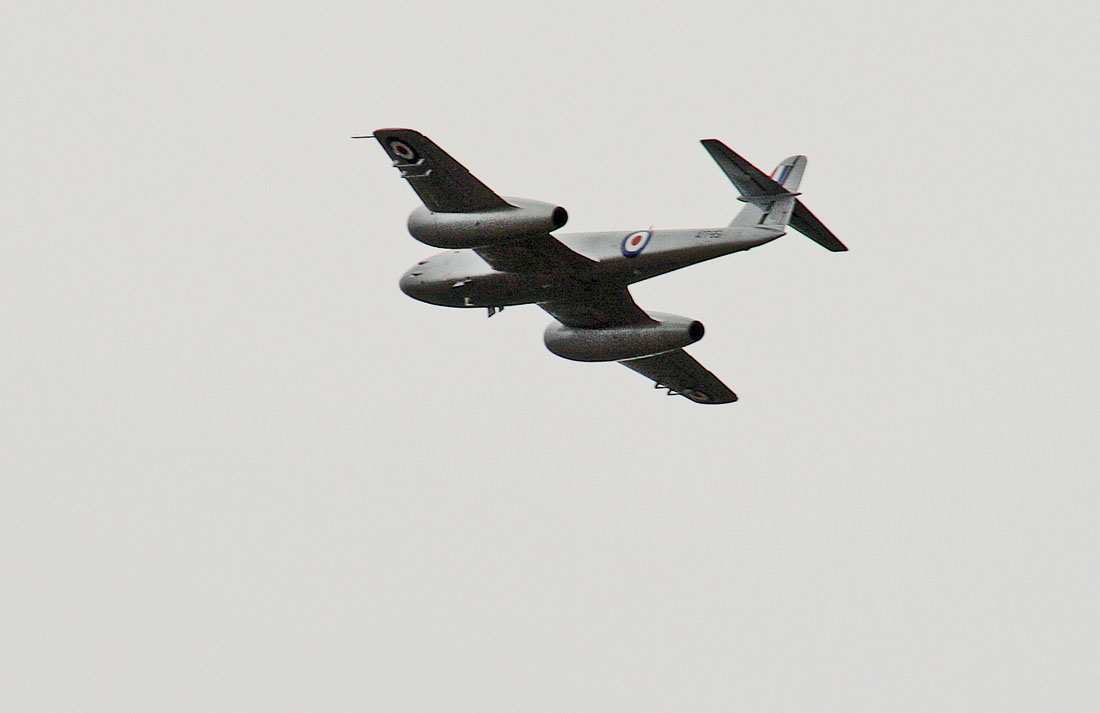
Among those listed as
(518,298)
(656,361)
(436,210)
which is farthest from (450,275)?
(656,361)

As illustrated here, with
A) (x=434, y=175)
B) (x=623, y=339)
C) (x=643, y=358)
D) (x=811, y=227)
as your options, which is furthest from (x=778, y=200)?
(x=643, y=358)

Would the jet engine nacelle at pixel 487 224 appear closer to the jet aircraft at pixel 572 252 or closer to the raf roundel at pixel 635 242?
the jet aircraft at pixel 572 252

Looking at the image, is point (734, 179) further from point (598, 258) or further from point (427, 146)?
point (427, 146)

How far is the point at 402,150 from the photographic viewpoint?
36844mm

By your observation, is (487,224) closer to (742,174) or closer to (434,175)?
(434,175)

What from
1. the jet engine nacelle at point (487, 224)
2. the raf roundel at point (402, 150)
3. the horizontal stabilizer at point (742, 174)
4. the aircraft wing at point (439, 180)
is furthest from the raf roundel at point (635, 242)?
the raf roundel at point (402, 150)

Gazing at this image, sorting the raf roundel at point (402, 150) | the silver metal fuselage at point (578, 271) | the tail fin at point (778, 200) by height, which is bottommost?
the silver metal fuselage at point (578, 271)

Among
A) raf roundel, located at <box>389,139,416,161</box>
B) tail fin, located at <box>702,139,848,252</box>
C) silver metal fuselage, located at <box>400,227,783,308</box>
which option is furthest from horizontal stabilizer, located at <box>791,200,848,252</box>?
raf roundel, located at <box>389,139,416,161</box>

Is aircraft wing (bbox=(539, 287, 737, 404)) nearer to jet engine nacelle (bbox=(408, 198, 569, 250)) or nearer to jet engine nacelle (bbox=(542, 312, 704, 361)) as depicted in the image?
jet engine nacelle (bbox=(542, 312, 704, 361))

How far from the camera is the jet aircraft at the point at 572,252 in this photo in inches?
1475

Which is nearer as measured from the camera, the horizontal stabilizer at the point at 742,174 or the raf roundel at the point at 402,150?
the raf roundel at the point at 402,150

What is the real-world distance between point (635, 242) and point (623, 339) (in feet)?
12.9

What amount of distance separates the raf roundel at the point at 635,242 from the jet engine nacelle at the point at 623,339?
10.7 ft

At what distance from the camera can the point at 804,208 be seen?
Result: 39250 millimetres
